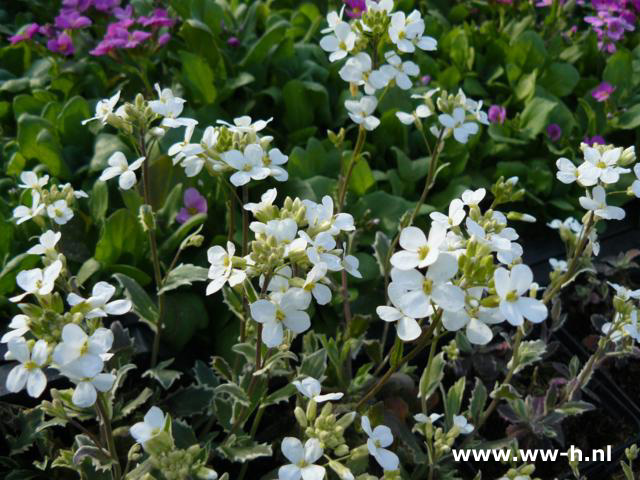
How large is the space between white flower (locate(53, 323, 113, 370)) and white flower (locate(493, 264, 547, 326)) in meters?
0.56

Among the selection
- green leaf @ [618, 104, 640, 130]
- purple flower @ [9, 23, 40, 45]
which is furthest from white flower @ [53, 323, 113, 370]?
green leaf @ [618, 104, 640, 130]

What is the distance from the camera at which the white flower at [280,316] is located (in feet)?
3.26

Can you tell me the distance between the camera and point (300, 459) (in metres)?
0.98

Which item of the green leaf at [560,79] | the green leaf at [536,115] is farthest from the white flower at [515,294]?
the green leaf at [560,79]

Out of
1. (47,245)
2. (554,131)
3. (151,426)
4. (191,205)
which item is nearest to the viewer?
(151,426)

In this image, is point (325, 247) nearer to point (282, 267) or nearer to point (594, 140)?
point (282, 267)

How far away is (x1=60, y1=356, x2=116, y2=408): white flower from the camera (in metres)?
0.88

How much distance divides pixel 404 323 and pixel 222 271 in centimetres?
31

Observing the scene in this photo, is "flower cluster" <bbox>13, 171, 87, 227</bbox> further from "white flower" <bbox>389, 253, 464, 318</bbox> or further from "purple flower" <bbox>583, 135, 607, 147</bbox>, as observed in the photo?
"purple flower" <bbox>583, 135, 607, 147</bbox>

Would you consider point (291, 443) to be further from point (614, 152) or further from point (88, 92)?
point (88, 92)

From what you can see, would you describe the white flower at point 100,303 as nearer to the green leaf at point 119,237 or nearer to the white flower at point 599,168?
the green leaf at point 119,237

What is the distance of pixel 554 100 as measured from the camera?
248cm

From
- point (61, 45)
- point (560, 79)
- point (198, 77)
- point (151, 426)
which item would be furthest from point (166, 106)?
point (560, 79)

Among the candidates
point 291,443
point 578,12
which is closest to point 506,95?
point 578,12
